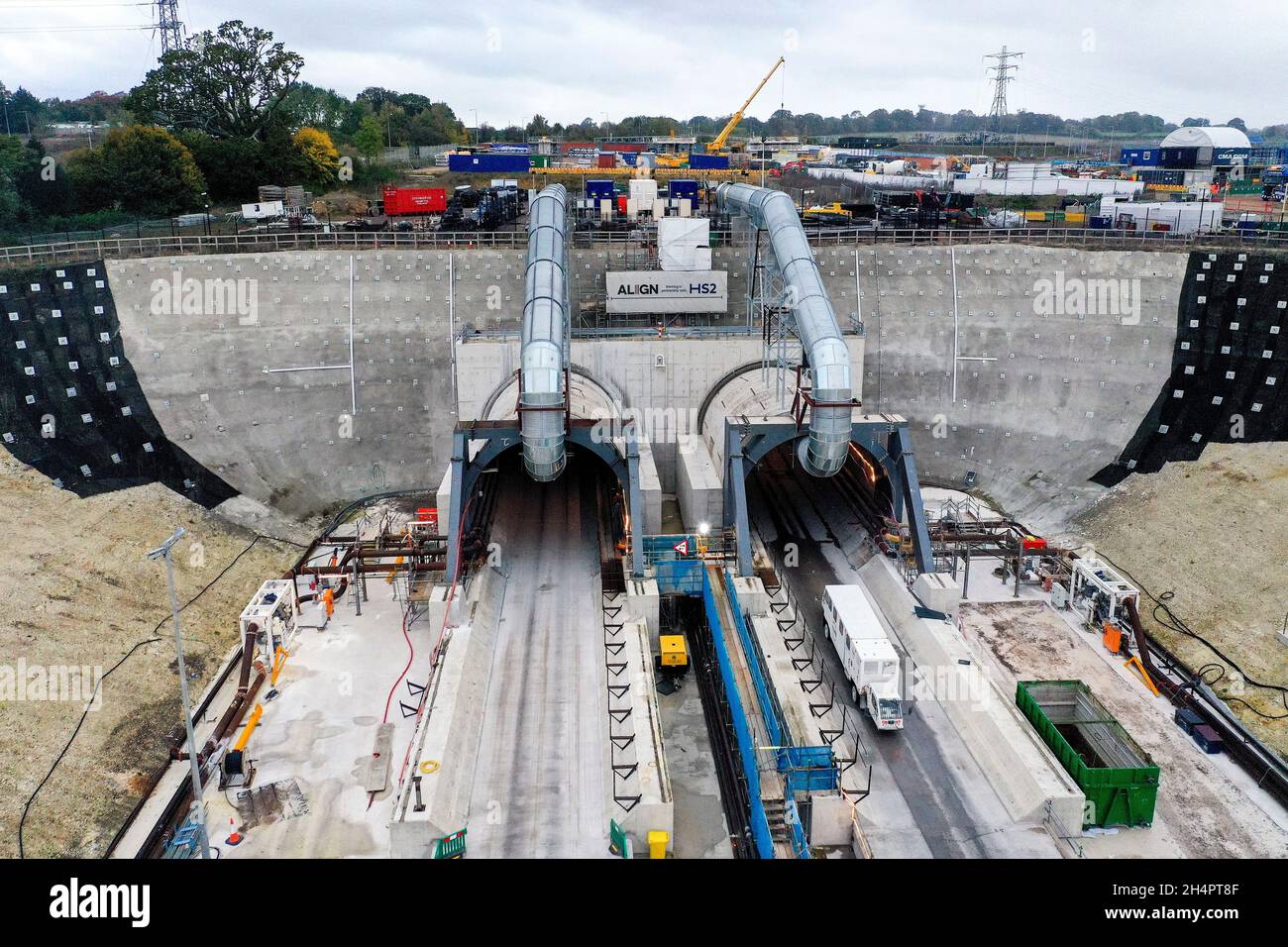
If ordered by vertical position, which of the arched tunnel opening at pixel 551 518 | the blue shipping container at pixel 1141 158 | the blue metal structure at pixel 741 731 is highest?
the blue shipping container at pixel 1141 158

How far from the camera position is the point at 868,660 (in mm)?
27047

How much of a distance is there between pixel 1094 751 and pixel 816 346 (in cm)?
1482

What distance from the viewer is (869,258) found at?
49500 mm

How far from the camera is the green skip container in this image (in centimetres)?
2281

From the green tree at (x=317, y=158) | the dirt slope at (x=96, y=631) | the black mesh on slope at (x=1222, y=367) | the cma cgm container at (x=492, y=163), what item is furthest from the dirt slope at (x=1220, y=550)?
the green tree at (x=317, y=158)

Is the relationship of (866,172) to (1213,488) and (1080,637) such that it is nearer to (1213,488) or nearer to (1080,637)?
(1213,488)

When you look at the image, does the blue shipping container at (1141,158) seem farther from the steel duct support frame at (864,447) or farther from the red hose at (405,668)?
the red hose at (405,668)

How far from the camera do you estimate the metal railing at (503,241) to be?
45531mm

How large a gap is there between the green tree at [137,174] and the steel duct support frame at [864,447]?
4377 centimetres

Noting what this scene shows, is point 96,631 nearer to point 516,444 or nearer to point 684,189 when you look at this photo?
point 516,444

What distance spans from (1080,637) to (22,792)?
3131cm

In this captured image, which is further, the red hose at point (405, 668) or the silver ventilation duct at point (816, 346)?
the silver ventilation duct at point (816, 346)

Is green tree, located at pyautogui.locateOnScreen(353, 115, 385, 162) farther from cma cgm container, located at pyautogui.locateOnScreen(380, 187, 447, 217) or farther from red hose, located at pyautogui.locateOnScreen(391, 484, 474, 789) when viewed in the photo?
red hose, located at pyautogui.locateOnScreen(391, 484, 474, 789)

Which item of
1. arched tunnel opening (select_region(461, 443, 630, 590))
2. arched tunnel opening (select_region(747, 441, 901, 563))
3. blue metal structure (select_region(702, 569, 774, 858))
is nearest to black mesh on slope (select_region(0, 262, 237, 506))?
arched tunnel opening (select_region(461, 443, 630, 590))
